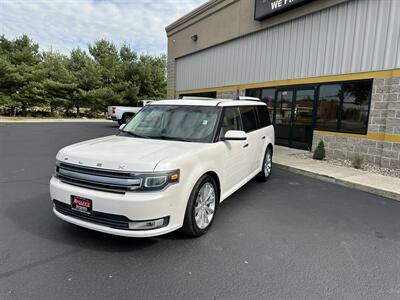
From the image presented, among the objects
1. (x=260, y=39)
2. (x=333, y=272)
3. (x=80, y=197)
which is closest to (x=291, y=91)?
(x=260, y=39)

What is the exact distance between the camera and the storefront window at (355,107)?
25.9 ft

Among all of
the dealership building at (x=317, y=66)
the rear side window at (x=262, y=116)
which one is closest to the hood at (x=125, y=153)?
the rear side window at (x=262, y=116)

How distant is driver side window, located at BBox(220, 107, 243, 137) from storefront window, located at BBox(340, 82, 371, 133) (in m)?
5.32

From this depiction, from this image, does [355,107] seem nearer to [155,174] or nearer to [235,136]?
[235,136]

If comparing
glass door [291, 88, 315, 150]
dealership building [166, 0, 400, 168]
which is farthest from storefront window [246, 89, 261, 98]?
glass door [291, 88, 315, 150]

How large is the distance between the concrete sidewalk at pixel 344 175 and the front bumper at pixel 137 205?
15.0 feet

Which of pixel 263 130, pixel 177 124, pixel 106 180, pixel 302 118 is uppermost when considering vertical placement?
pixel 302 118

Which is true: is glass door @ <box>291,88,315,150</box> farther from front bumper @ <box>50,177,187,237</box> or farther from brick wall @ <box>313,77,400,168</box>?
front bumper @ <box>50,177,187,237</box>

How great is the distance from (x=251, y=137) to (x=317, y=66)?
582cm

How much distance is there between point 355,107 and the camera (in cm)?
817

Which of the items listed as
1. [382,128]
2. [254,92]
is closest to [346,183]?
[382,128]

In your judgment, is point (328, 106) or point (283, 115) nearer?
point (328, 106)

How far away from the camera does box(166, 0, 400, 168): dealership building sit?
7348mm

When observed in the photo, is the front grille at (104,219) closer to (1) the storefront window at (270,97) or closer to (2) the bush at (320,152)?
(2) the bush at (320,152)
